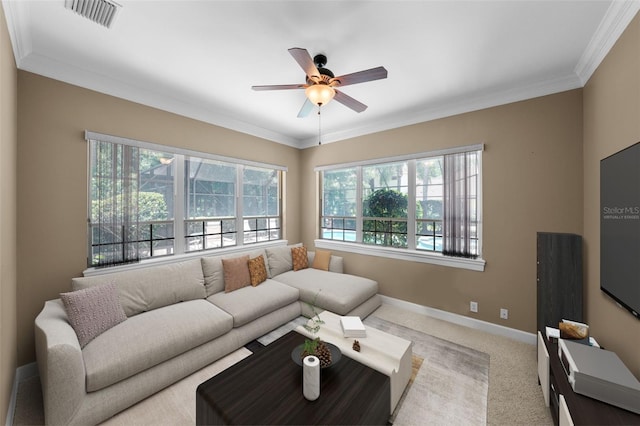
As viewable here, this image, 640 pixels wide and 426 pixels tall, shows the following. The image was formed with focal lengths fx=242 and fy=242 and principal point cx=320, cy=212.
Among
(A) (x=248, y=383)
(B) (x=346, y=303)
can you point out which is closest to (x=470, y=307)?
(B) (x=346, y=303)

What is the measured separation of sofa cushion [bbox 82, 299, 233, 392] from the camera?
171cm

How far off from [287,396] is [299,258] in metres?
2.74

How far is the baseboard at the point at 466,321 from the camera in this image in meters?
2.74

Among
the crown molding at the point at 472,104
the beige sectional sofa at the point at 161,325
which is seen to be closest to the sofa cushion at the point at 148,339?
the beige sectional sofa at the point at 161,325

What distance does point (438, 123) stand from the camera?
333cm

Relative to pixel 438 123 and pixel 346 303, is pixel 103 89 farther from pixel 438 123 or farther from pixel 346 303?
pixel 438 123

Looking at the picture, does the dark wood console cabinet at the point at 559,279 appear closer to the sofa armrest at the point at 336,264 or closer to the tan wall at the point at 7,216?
the sofa armrest at the point at 336,264

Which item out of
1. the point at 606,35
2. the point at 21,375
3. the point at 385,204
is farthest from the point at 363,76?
the point at 21,375

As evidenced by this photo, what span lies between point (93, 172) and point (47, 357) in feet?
5.83

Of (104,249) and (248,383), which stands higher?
(104,249)

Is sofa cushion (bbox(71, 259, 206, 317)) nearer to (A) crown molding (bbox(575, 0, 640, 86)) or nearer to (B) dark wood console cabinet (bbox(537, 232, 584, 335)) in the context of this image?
(B) dark wood console cabinet (bbox(537, 232, 584, 335))

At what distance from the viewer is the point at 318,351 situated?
5.51 feet

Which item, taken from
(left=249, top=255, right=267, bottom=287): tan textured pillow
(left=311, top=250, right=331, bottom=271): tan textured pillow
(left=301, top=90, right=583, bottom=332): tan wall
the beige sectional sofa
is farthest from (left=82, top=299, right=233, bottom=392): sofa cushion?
(left=301, top=90, right=583, bottom=332): tan wall

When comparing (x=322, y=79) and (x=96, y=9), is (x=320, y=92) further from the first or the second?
(x=96, y=9)
